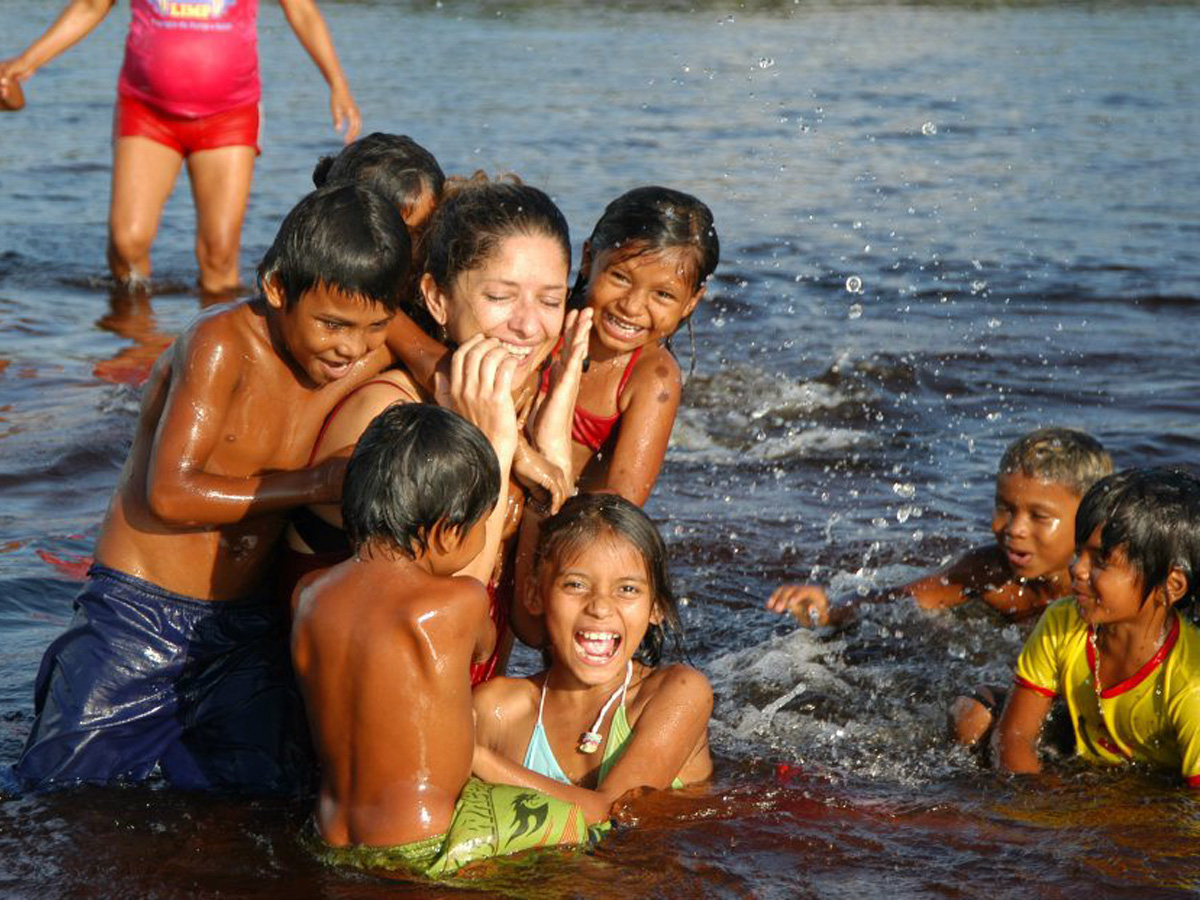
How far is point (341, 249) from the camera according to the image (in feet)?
12.1

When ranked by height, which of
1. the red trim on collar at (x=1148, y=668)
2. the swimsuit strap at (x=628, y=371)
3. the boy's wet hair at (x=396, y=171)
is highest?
the boy's wet hair at (x=396, y=171)

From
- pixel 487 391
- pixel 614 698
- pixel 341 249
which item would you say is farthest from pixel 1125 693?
pixel 341 249

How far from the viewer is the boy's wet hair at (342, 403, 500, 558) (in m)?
3.40

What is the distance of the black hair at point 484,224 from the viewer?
3.91 metres

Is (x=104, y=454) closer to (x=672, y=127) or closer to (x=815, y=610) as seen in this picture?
(x=815, y=610)

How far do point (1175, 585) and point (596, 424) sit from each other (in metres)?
1.59

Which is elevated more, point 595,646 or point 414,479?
point 414,479

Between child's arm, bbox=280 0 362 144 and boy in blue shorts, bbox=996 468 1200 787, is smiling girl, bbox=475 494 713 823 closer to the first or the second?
boy in blue shorts, bbox=996 468 1200 787

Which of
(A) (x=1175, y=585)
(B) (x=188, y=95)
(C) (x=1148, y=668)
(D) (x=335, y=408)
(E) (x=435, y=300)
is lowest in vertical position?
(C) (x=1148, y=668)

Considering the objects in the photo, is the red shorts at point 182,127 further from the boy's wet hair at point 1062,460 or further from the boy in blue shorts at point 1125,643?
the boy in blue shorts at point 1125,643

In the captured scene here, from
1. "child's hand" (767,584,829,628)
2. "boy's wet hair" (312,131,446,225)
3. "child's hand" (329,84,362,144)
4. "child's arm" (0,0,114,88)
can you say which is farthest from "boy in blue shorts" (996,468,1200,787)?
"child's arm" (0,0,114,88)

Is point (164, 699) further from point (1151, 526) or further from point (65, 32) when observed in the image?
point (65, 32)

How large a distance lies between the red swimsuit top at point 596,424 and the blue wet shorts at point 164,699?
3.58 ft

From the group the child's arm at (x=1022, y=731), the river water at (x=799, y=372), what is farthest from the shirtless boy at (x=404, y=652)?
the child's arm at (x=1022, y=731)
